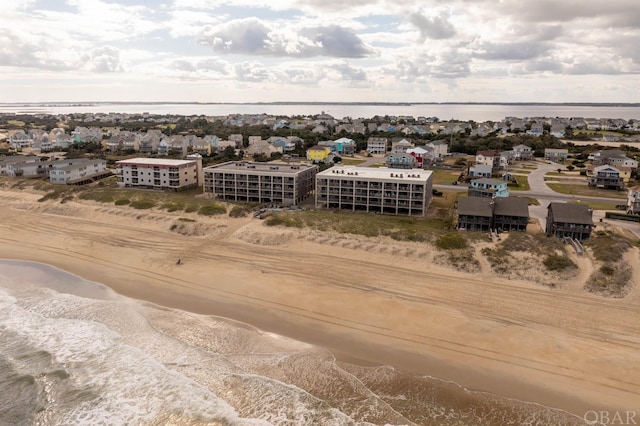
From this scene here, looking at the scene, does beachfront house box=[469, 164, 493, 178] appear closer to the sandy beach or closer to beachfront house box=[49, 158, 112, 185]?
the sandy beach

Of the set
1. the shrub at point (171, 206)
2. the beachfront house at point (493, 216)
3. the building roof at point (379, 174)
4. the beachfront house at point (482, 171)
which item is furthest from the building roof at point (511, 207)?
the shrub at point (171, 206)

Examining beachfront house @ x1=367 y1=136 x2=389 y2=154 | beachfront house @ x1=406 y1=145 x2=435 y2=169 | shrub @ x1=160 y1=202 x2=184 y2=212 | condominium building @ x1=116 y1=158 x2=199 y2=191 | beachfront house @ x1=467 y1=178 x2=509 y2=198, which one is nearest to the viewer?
shrub @ x1=160 y1=202 x2=184 y2=212

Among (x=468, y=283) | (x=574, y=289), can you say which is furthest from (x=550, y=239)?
(x=468, y=283)

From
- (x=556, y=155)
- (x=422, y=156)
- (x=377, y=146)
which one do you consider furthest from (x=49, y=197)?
(x=556, y=155)

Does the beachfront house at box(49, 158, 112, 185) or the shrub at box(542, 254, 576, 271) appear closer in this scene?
the shrub at box(542, 254, 576, 271)

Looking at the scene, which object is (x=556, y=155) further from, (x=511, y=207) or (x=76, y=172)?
(x=76, y=172)

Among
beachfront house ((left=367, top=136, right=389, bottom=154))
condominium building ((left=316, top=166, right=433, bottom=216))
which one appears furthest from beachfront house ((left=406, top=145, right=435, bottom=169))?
condominium building ((left=316, top=166, right=433, bottom=216))
